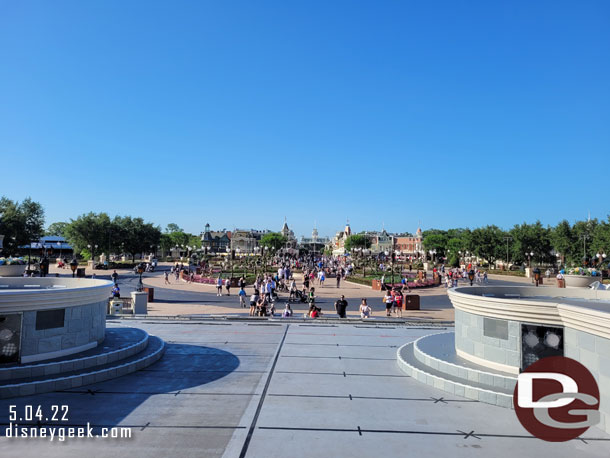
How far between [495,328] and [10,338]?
11.1 m

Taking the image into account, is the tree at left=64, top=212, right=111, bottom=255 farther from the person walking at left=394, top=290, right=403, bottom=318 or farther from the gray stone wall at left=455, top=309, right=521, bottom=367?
the gray stone wall at left=455, top=309, right=521, bottom=367

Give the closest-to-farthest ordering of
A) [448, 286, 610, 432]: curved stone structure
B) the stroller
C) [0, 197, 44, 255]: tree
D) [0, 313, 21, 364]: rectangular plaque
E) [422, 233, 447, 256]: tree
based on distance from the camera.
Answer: [448, 286, 610, 432]: curved stone structure < [0, 313, 21, 364]: rectangular plaque < the stroller < [0, 197, 44, 255]: tree < [422, 233, 447, 256]: tree

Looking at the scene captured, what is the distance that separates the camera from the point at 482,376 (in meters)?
9.01

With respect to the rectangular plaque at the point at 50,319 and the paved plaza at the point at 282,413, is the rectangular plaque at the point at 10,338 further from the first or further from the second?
the paved plaza at the point at 282,413

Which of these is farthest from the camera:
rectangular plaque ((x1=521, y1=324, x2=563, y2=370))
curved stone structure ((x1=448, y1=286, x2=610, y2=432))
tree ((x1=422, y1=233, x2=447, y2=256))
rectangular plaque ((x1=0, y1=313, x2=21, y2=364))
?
tree ((x1=422, y1=233, x2=447, y2=256))

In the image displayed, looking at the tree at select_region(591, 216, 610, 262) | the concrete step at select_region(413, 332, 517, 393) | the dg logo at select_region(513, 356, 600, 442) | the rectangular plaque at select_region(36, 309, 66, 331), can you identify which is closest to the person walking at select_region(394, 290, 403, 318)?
the concrete step at select_region(413, 332, 517, 393)

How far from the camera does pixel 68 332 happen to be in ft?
32.8

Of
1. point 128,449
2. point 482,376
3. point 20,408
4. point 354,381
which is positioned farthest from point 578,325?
point 20,408

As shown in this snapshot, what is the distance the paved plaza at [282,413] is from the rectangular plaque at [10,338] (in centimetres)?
133

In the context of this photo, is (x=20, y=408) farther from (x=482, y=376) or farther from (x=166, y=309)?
(x=166, y=309)

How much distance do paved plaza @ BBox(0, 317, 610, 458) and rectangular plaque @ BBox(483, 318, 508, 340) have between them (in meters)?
1.70

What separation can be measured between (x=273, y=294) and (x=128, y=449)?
19321 mm

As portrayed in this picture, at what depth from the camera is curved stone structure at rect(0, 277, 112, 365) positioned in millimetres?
9039

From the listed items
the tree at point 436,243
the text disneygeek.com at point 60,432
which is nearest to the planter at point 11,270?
the text disneygeek.com at point 60,432
